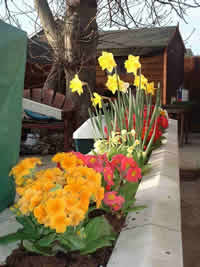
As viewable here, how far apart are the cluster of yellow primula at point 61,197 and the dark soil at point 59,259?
103 mm

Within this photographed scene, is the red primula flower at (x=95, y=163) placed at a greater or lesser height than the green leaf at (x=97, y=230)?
greater

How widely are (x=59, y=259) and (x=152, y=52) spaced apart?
878 centimetres

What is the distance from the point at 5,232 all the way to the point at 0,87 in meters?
0.74

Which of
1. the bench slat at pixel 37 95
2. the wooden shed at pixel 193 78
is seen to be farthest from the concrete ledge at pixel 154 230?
the wooden shed at pixel 193 78

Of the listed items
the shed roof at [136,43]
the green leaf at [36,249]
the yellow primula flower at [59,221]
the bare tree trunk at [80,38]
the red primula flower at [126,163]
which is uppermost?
the shed roof at [136,43]

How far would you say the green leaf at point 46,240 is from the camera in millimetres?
1118

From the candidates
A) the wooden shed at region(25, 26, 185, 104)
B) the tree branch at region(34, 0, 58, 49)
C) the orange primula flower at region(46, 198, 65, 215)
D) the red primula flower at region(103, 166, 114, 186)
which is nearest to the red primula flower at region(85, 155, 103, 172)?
the red primula flower at region(103, 166, 114, 186)

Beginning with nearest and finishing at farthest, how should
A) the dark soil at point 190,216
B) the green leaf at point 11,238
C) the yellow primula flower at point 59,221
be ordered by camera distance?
the yellow primula flower at point 59,221
the green leaf at point 11,238
the dark soil at point 190,216

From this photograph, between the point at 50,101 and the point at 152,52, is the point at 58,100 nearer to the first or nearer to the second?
the point at 50,101

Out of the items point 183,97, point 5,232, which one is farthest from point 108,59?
point 183,97

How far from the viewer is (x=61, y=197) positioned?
40.8 inches

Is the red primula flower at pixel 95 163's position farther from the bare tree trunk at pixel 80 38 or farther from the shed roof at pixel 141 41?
the shed roof at pixel 141 41

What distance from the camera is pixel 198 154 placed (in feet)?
20.1

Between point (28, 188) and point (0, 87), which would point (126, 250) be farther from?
point (0, 87)
